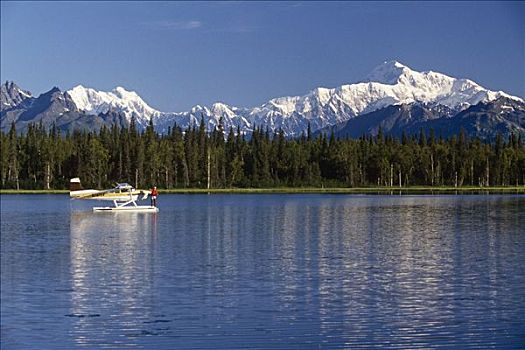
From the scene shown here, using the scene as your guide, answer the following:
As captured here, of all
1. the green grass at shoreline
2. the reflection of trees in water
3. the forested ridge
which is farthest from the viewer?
the forested ridge

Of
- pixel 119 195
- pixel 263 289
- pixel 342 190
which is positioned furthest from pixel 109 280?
pixel 342 190

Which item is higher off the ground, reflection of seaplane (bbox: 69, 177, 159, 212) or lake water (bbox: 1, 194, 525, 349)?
reflection of seaplane (bbox: 69, 177, 159, 212)

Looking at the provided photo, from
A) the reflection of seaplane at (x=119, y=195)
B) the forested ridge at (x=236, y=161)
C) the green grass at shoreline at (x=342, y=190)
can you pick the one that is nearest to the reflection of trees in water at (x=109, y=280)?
the reflection of seaplane at (x=119, y=195)

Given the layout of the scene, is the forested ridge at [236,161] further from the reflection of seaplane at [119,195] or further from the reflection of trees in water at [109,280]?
the reflection of trees in water at [109,280]

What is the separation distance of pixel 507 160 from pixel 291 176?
37846 millimetres

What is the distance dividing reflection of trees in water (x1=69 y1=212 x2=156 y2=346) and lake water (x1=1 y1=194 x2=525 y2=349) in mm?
49

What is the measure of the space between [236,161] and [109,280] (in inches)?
4609

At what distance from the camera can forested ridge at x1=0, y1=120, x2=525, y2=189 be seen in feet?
429

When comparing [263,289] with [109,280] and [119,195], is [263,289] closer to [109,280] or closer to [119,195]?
[109,280]

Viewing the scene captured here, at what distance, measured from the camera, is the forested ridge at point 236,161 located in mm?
130750

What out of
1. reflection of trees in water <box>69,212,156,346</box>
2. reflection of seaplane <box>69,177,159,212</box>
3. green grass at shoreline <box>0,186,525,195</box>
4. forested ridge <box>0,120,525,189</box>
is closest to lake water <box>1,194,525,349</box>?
reflection of trees in water <box>69,212,156,346</box>

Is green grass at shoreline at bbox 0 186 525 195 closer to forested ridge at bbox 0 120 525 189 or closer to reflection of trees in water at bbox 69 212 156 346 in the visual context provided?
forested ridge at bbox 0 120 525 189

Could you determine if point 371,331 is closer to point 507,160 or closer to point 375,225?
point 375,225

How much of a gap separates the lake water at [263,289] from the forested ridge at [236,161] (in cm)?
8752
